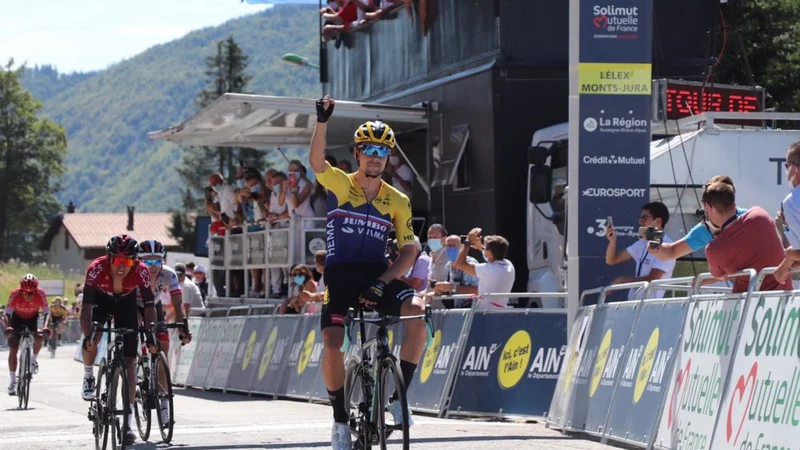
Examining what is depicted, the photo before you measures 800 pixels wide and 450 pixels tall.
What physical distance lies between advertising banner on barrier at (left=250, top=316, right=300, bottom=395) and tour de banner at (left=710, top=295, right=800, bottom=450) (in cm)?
1082

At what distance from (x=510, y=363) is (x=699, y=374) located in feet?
15.5

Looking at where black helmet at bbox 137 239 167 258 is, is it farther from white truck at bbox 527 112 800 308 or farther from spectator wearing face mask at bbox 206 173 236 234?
spectator wearing face mask at bbox 206 173 236 234

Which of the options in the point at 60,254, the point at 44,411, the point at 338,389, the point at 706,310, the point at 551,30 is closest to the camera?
the point at 338,389

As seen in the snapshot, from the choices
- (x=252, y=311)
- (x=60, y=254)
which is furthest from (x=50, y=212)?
(x=252, y=311)

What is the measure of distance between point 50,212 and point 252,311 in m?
96.1

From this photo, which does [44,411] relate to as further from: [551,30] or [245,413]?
[551,30]

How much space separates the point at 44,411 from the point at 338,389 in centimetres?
956

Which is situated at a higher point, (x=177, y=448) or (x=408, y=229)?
(x=408, y=229)

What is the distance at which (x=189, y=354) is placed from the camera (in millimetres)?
24547

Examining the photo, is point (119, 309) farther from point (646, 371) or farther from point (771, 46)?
point (771, 46)

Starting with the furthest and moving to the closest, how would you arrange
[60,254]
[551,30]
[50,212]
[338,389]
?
1. [60,254]
2. [50,212]
3. [551,30]
4. [338,389]

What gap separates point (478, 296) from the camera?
607 inches

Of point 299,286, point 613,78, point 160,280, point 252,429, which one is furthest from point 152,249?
point 299,286

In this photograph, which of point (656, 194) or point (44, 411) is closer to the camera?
point (656, 194)
